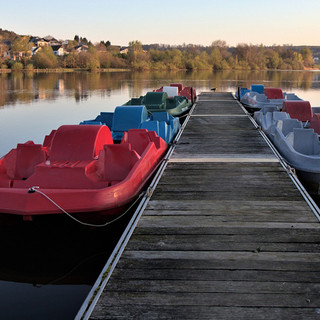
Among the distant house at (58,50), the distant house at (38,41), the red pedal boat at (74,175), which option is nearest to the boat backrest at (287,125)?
the red pedal boat at (74,175)

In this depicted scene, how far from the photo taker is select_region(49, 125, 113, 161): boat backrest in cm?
708

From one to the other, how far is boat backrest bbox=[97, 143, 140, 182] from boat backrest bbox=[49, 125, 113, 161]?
0.21 meters

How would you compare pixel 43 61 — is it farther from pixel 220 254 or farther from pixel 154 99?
pixel 220 254

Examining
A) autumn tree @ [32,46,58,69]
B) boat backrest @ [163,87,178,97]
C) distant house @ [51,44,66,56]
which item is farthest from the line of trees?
boat backrest @ [163,87,178,97]

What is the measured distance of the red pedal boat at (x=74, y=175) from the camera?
5.86 meters

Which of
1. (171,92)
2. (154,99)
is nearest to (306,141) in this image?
(154,99)

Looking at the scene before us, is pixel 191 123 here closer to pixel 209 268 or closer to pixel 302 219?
pixel 302 219

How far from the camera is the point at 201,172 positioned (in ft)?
25.5

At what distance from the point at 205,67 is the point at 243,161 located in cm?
10526

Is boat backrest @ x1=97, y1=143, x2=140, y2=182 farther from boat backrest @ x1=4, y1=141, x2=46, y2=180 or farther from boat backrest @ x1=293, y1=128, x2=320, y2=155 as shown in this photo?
boat backrest @ x1=293, y1=128, x2=320, y2=155

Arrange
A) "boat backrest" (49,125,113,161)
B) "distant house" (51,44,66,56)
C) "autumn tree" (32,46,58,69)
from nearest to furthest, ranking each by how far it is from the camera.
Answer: "boat backrest" (49,125,113,161), "autumn tree" (32,46,58,69), "distant house" (51,44,66,56)

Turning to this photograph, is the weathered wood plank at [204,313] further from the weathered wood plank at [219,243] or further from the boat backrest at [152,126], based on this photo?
the boat backrest at [152,126]

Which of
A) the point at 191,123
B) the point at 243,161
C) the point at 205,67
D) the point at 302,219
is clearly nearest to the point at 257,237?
the point at 302,219

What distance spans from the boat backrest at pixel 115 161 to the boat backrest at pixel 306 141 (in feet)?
13.9
